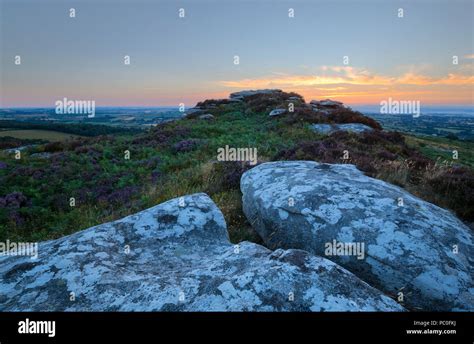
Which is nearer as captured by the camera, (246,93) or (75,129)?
(246,93)

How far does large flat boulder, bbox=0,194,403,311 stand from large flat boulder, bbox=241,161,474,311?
1.11 metres

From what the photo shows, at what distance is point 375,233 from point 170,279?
11.1 ft

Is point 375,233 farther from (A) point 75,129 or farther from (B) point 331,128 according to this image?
(A) point 75,129

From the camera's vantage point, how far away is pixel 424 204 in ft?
19.3

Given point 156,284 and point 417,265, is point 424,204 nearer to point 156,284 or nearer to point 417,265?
point 417,265

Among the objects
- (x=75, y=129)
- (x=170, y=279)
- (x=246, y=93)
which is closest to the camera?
(x=170, y=279)

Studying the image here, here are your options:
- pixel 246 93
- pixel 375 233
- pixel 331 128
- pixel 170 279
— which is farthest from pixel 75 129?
pixel 375 233

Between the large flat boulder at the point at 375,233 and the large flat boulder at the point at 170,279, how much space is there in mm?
1105

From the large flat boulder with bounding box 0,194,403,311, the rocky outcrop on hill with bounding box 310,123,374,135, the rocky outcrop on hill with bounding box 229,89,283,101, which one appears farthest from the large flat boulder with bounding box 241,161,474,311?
the rocky outcrop on hill with bounding box 229,89,283,101

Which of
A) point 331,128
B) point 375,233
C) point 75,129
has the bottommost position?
point 375,233

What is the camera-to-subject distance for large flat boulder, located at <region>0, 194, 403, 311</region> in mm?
3051

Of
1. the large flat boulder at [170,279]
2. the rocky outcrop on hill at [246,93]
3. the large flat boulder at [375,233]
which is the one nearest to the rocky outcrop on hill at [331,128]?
the large flat boulder at [375,233]

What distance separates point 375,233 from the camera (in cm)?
476

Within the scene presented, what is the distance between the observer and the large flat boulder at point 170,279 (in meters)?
3.05
